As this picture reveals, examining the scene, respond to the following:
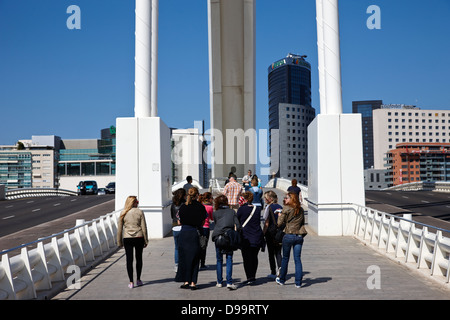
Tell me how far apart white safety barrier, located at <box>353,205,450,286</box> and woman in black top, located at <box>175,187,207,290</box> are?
4232 mm

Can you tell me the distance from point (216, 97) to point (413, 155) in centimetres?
16200

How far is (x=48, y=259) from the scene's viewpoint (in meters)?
9.36

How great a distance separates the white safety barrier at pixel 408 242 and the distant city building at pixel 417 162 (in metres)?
182

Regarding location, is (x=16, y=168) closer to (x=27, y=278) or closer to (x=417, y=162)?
(x=417, y=162)

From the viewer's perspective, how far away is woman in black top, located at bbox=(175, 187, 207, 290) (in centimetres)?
880

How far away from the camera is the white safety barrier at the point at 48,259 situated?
7258 millimetres

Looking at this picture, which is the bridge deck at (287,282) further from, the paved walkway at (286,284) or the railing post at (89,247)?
the railing post at (89,247)

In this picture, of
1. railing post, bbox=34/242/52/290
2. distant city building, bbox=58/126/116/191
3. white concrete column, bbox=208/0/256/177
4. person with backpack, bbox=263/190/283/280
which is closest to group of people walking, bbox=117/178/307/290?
person with backpack, bbox=263/190/283/280

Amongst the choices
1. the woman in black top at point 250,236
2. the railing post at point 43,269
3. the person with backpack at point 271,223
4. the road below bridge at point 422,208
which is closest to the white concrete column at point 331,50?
the road below bridge at point 422,208

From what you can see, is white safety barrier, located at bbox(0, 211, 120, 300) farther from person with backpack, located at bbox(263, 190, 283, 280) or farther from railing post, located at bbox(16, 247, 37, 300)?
person with backpack, located at bbox(263, 190, 283, 280)

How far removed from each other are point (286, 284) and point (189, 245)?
198 centimetres

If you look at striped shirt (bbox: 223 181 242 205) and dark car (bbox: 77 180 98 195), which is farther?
dark car (bbox: 77 180 98 195)
